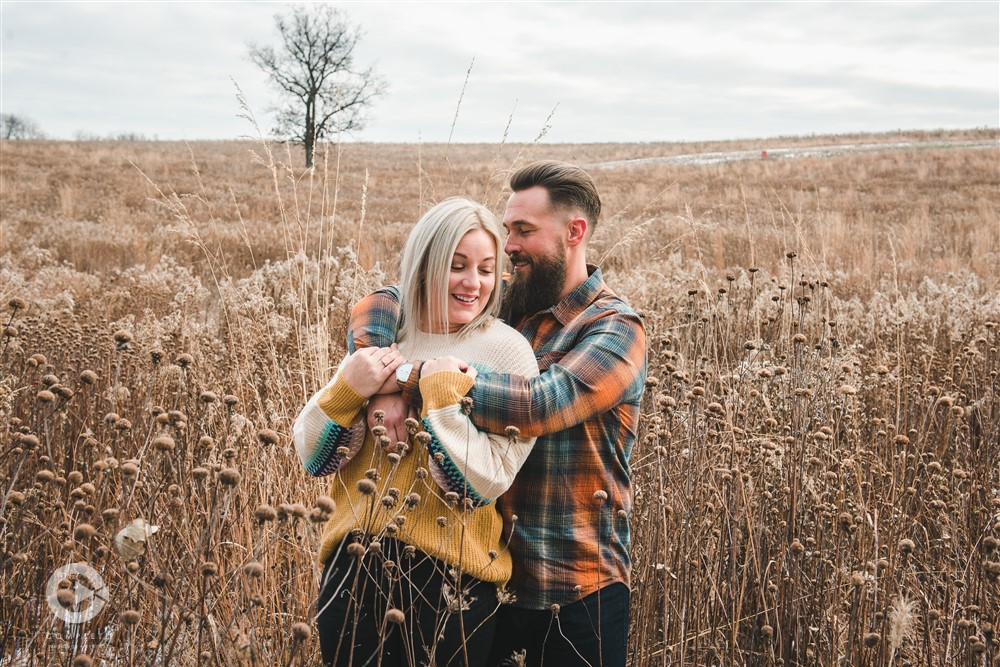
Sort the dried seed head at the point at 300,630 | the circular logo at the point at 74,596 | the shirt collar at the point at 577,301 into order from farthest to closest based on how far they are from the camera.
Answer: the shirt collar at the point at 577,301
the circular logo at the point at 74,596
the dried seed head at the point at 300,630

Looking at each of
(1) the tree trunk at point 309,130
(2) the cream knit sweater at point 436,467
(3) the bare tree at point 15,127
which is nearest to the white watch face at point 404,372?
(2) the cream knit sweater at point 436,467

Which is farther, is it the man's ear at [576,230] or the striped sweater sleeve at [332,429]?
the man's ear at [576,230]

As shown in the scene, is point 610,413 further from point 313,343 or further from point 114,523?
point 313,343

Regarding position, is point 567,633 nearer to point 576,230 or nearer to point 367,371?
point 367,371

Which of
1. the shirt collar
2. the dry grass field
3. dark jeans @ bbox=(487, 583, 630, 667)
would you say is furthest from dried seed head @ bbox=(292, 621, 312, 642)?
the shirt collar

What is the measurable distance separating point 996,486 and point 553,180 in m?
2.68

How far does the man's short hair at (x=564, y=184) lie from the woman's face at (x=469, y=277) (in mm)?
502

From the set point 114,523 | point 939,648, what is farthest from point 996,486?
point 114,523

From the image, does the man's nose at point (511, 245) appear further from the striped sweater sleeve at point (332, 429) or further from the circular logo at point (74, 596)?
the circular logo at point (74, 596)

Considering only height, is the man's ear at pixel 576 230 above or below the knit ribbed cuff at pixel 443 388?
above

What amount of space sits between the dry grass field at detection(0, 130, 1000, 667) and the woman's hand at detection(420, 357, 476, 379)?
55 centimetres

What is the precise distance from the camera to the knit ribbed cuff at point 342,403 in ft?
7.16

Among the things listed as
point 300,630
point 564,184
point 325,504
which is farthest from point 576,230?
point 300,630

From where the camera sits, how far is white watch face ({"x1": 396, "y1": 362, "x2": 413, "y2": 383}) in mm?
2205
